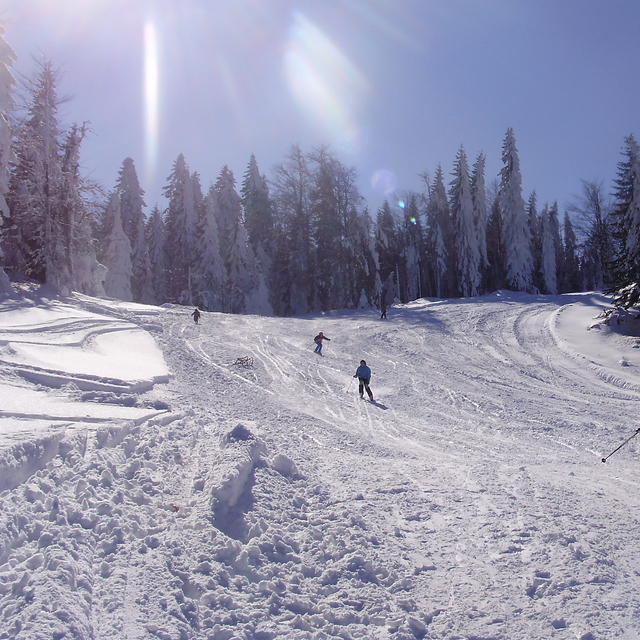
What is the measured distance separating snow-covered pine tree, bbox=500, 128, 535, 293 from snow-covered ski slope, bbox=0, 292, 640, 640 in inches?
1249

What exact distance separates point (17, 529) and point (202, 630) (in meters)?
2.02

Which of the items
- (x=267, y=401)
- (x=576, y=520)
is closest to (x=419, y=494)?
(x=576, y=520)

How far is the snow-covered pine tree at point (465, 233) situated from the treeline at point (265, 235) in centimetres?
10

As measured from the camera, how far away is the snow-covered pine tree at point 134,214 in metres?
46.5

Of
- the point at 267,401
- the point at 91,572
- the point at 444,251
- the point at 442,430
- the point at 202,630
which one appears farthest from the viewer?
the point at 444,251

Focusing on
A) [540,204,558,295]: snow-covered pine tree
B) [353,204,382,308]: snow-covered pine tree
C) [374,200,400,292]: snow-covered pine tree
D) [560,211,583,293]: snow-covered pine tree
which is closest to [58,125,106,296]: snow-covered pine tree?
[353,204,382,308]: snow-covered pine tree

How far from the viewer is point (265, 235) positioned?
46.4m

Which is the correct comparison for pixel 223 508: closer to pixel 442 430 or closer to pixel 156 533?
pixel 156 533

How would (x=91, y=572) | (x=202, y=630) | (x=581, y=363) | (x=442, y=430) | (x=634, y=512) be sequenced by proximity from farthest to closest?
(x=581, y=363), (x=442, y=430), (x=634, y=512), (x=91, y=572), (x=202, y=630)

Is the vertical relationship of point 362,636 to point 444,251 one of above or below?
below

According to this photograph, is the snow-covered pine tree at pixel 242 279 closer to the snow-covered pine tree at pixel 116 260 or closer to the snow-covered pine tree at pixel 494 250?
the snow-covered pine tree at pixel 116 260

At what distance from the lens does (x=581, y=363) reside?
18.8m

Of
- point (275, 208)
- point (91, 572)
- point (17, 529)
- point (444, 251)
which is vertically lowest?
point (91, 572)

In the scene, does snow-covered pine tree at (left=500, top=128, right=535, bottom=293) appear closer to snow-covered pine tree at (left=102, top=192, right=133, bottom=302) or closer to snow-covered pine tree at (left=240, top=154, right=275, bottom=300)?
snow-covered pine tree at (left=240, top=154, right=275, bottom=300)
